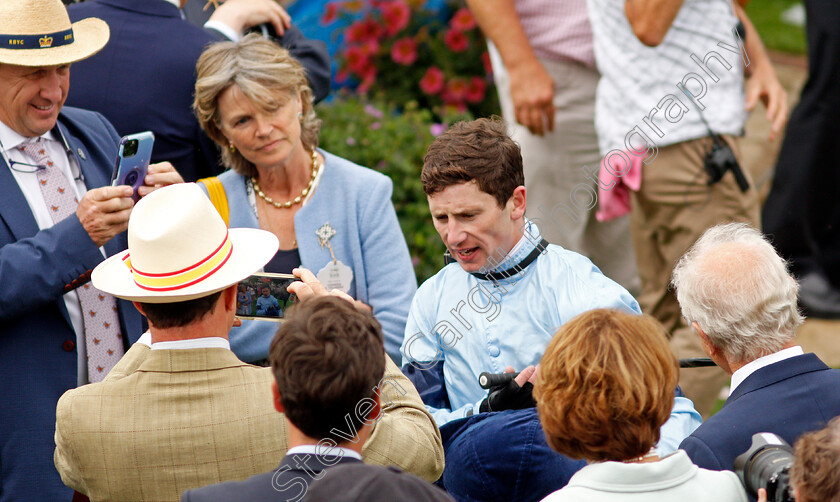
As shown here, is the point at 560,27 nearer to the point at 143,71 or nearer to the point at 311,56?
the point at 311,56

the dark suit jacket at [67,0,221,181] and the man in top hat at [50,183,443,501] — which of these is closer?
the man in top hat at [50,183,443,501]

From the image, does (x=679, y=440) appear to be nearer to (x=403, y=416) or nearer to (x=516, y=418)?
(x=516, y=418)

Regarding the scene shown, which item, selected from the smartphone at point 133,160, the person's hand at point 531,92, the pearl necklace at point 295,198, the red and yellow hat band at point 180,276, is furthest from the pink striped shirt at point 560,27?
the red and yellow hat band at point 180,276

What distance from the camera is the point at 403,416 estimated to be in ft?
7.80

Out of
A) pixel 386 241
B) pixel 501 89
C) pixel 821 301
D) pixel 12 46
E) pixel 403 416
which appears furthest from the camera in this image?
pixel 821 301

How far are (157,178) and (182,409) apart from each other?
1.13 m

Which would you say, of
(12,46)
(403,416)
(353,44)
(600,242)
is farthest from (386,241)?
(353,44)

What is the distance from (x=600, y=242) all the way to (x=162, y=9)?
266 centimetres

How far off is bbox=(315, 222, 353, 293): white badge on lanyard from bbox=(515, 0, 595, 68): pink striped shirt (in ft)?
6.26

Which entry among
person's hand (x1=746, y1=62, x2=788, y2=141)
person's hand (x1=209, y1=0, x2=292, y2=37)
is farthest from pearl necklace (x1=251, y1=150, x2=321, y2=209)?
person's hand (x1=746, y1=62, x2=788, y2=141)

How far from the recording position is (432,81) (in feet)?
20.8

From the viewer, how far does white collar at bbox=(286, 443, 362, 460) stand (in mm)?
1939

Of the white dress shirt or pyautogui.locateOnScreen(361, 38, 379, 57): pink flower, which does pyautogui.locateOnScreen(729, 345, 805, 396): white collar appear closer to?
the white dress shirt

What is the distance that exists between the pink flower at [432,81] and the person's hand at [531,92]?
70.2 inches
